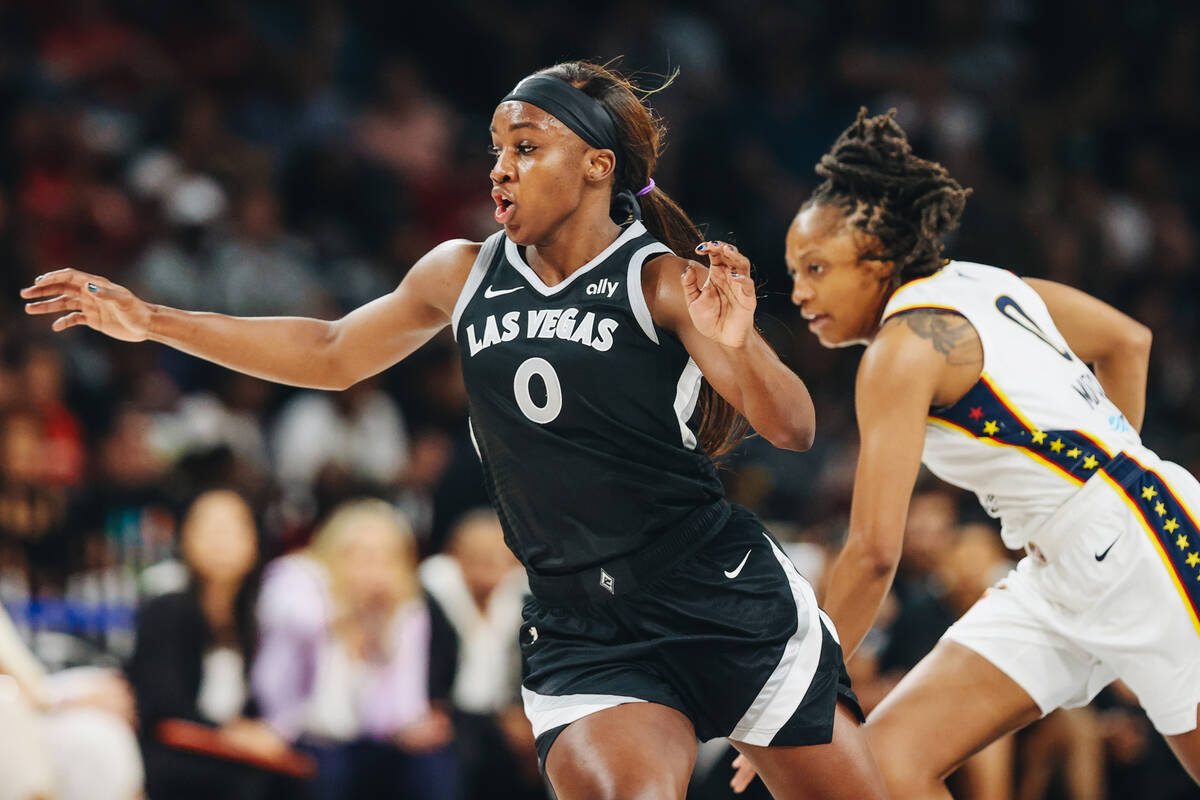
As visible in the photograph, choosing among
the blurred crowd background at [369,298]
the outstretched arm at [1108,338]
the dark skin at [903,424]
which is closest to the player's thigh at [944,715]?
the dark skin at [903,424]

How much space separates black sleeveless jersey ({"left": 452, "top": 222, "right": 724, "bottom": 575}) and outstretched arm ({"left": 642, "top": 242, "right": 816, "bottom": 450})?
78 mm

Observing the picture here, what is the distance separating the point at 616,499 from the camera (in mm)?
3158

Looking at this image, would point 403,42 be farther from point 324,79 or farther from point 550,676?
point 550,676

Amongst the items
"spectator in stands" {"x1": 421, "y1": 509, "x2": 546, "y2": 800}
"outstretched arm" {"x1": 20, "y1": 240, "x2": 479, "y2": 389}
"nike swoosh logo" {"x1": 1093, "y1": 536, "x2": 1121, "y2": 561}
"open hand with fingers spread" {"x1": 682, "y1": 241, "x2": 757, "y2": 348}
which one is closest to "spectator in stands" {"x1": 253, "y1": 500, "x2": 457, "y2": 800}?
"spectator in stands" {"x1": 421, "y1": 509, "x2": 546, "y2": 800}

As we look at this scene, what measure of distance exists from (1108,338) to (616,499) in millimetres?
1782

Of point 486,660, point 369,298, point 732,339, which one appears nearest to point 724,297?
point 732,339

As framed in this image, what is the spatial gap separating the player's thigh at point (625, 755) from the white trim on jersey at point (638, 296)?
32.2 inches

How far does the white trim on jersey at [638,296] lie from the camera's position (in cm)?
312

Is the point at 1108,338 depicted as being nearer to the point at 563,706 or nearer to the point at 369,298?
the point at 563,706

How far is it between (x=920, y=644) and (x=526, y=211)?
158 inches

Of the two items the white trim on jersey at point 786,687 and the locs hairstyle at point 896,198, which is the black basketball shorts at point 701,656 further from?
the locs hairstyle at point 896,198

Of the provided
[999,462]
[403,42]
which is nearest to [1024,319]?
[999,462]

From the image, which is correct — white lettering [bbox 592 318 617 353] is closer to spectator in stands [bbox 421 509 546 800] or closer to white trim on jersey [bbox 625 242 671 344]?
white trim on jersey [bbox 625 242 671 344]

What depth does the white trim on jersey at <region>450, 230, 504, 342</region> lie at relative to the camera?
3.36 meters
